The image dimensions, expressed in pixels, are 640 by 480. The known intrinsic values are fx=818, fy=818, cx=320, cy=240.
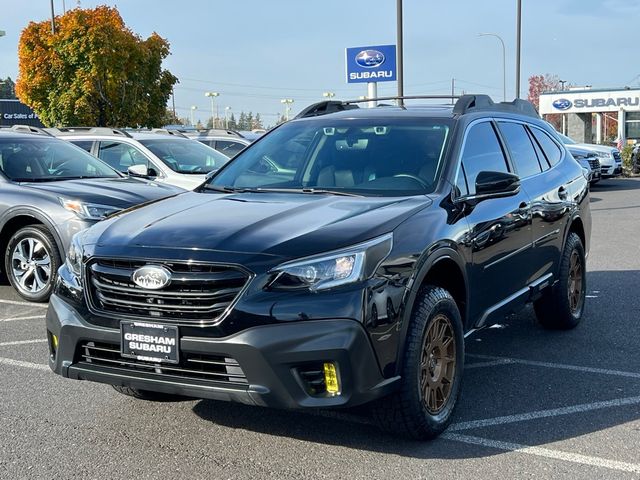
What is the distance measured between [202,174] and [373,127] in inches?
261

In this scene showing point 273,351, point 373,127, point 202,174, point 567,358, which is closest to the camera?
point 273,351

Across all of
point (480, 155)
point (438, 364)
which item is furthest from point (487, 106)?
point (438, 364)

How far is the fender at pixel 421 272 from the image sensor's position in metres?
3.82

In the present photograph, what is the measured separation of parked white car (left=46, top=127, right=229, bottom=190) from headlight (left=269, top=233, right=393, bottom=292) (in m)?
7.73

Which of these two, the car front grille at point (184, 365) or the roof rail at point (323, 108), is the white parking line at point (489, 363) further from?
the car front grille at point (184, 365)

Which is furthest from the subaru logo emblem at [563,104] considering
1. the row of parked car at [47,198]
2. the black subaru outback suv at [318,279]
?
the black subaru outback suv at [318,279]

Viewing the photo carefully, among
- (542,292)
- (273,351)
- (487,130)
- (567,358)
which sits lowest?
(567,358)

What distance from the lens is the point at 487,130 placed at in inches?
214

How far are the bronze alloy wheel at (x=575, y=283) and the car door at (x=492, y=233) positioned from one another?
1.15m

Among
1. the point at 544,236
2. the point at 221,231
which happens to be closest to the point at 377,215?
the point at 221,231

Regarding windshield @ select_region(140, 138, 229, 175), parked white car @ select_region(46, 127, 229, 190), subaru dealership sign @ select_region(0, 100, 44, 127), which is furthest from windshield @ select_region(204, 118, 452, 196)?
subaru dealership sign @ select_region(0, 100, 44, 127)

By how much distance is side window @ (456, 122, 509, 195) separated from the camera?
16.1 feet

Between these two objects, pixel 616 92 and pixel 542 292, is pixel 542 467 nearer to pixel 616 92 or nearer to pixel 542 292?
pixel 542 292

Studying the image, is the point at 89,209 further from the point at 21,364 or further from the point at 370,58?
the point at 370,58
